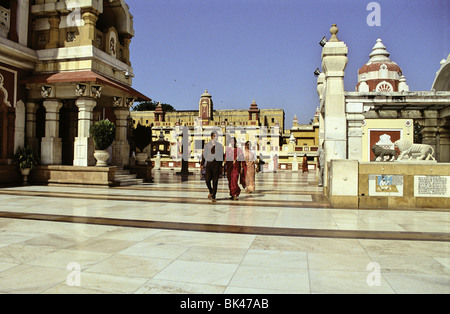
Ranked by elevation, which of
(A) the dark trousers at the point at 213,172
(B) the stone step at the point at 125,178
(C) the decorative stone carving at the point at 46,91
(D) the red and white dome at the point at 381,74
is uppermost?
(D) the red and white dome at the point at 381,74

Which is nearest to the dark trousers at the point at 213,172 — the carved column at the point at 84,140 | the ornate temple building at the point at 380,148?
the ornate temple building at the point at 380,148

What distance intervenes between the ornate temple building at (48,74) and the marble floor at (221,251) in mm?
6799

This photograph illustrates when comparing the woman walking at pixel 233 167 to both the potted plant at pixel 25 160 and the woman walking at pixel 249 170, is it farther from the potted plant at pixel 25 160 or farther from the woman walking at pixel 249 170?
the potted plant at pixel 25 160

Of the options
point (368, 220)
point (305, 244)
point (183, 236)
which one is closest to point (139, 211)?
point (183, 236)

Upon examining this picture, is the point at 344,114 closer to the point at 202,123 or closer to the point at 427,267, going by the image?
the point at 427,267

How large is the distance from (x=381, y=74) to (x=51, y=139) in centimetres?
2432

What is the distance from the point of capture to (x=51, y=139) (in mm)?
13383

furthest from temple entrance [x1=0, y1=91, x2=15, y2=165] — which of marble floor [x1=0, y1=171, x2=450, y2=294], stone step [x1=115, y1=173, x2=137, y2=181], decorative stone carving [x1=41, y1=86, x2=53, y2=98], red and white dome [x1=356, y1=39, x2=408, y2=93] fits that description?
red and white dome [x1=356, y1=39, x2=408, y2=93]

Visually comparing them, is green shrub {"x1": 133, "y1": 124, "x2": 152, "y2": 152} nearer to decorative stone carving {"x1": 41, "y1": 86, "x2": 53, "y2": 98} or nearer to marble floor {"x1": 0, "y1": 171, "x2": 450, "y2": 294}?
decorative stone carving {"x1": 41, "y1": 86, "x2": 53, "y2": 98}

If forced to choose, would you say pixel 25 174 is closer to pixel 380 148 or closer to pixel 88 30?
pixel 88 30

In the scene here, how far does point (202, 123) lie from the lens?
60031 mm

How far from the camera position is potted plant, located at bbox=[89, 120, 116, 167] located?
12383mm

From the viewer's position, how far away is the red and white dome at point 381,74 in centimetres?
2716

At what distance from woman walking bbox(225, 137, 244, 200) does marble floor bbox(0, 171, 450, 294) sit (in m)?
2.26
